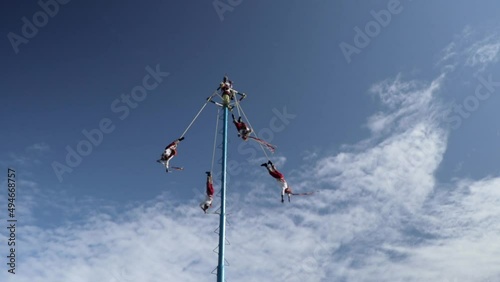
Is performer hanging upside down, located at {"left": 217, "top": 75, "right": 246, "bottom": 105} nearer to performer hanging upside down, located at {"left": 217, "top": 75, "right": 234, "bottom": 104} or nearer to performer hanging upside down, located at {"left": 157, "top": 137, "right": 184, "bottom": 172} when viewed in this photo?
performer hanging upside down, located at {"left": 217, "top": 75, "right": 234, "bottom": 104}

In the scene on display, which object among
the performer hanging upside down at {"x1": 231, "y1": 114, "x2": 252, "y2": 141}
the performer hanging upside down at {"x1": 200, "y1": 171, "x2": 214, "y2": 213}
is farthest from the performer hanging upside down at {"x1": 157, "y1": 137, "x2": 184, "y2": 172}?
the performer hanging upside down at {"x1": 231, "y1": 114, "x2": 252, "y2": 141}

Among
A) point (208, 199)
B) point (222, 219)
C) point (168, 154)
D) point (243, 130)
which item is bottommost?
point (222, 219)

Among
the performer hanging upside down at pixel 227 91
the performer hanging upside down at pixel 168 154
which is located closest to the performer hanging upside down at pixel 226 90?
the performer hanging upside down at pixel 227 91

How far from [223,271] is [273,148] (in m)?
9.84

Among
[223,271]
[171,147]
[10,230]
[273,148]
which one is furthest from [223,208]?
[10,230]

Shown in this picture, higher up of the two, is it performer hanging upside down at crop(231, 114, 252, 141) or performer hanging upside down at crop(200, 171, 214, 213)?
performer hanging upside down at crop(231, 114, 252, 141)

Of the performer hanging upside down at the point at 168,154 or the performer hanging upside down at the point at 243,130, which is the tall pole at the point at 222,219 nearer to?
the performer hanging upside down at the point at 243,130

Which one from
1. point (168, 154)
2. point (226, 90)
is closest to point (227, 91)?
point (226, 90)

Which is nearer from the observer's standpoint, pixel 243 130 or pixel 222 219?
pixel 222 219

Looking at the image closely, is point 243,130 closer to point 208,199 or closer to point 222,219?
point 208,199

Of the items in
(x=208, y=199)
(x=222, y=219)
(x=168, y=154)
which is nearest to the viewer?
(x=222, y=219)

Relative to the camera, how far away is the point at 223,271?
1622 cm

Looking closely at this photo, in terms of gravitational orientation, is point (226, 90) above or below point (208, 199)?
above

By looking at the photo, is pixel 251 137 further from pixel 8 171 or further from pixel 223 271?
pixel 8 171
